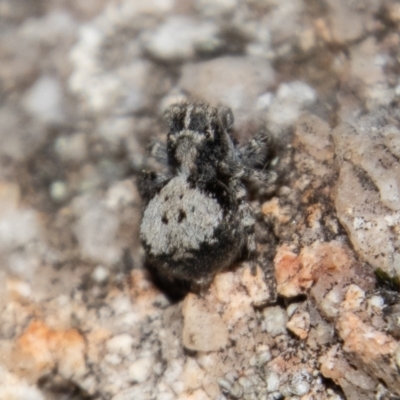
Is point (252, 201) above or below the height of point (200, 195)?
below

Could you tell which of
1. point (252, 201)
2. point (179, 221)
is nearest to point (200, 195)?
point (179, 221)

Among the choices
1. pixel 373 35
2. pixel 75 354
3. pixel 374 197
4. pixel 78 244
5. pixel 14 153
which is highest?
pixel 373 35

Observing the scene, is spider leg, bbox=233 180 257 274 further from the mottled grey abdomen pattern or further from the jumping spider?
the mottled grey abdomen pattern

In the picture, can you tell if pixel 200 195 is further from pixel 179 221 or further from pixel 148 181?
pixel 148 181

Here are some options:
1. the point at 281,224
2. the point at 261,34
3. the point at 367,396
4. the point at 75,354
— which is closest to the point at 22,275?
the point at 75,354

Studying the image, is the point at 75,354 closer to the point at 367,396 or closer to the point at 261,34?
the point at 367,396

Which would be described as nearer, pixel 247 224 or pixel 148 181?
pixel 247 224

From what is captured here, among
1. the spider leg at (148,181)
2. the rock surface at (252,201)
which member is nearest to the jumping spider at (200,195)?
the spider leg at (148,181)

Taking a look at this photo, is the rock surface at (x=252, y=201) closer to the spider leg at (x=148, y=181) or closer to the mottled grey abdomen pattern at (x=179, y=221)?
the spider leg at (x=148, y=181)
